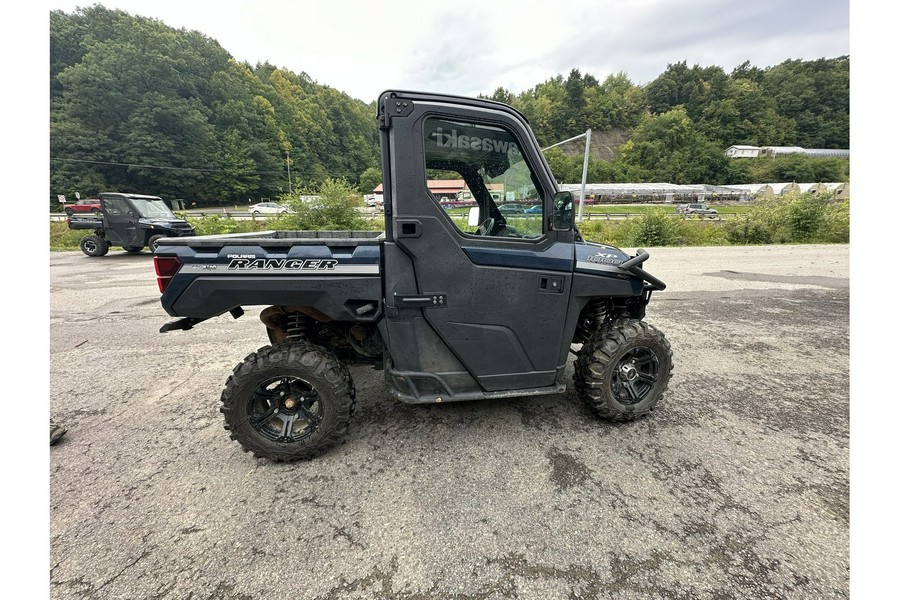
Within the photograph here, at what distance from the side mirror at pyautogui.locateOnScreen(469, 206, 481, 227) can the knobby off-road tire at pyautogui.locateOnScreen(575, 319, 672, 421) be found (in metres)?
1.34

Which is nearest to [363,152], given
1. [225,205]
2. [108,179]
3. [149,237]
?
[225,205]

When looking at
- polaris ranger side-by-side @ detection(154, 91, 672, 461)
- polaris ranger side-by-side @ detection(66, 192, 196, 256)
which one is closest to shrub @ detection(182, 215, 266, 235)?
polaris ranger side-by-side @ detection(66, 192, 196, 256)

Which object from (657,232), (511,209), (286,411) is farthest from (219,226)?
(657,232)

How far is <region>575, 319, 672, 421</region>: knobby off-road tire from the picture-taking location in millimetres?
2699

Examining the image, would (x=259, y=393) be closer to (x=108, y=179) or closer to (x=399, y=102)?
(x=399, y=102)

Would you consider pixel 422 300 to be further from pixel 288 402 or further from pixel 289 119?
pixel 289 119

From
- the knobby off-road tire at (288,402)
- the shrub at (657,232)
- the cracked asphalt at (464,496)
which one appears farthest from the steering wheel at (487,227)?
the shrub at (657,232)

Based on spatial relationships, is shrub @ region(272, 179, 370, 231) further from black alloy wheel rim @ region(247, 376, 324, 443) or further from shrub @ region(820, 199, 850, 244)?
shrub @ region(820, 199, 850, 244)

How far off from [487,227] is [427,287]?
71cm

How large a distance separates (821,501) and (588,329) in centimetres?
175

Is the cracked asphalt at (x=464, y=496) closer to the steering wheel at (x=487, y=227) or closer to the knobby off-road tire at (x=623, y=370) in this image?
the knobby off-road tire at (x=623, y=370)

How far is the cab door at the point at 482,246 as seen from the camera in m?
2.21

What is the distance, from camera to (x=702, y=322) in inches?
211

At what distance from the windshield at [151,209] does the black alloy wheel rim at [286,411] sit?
13.7 meters
